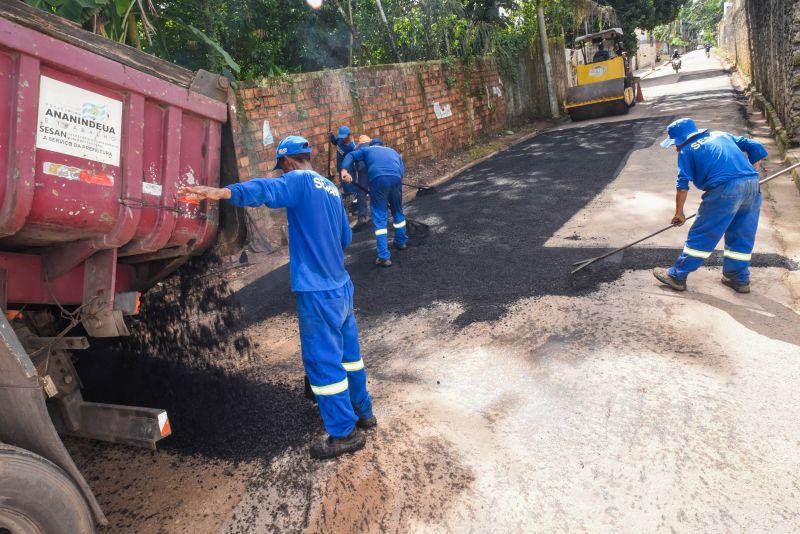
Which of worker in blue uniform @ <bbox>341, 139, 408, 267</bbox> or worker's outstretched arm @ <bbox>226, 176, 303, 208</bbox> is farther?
worker in blue uniform @ <bbox>341, 139, 408, 267</bbox>

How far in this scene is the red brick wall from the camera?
721cm

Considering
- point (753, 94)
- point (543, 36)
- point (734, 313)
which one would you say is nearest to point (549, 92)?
point (543, 36)

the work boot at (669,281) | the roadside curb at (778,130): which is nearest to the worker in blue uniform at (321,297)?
the work boot at (669,281)

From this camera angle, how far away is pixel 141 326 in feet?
12.7

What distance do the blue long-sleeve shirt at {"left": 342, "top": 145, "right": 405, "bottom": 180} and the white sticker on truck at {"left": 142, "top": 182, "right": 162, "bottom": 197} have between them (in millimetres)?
3285

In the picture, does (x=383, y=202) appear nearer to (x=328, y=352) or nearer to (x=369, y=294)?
(x=369, y=294)

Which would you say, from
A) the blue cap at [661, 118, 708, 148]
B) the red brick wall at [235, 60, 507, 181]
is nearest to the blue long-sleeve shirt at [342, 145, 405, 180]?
the red brick wall at [235, 60, 507, 181]

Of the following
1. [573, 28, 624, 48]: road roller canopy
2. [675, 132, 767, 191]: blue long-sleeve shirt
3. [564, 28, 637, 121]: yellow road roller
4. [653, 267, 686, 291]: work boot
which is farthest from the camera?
[573, 28, 624, 48]: road roller canopy

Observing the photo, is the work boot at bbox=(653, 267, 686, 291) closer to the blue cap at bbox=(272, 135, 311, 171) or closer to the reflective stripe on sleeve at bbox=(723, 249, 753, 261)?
the reflective stripe on sleeve at bbox=(723, 249, 753, 261)

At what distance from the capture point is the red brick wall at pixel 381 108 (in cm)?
721

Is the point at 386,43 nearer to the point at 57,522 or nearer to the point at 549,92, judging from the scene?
the point at 549,92

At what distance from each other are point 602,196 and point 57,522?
6.98m

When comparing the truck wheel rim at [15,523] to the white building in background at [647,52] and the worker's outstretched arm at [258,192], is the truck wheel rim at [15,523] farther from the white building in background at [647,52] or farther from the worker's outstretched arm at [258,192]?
the white building in background at [647,52]

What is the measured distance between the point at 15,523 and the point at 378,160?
4678mm
